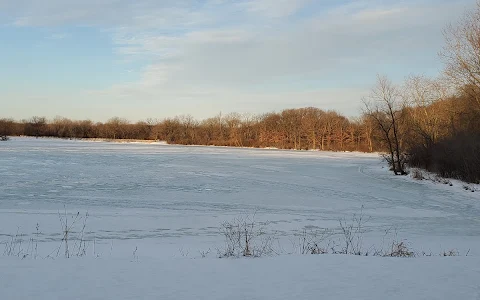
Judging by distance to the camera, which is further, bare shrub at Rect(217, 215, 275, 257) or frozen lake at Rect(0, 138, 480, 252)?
frozen lake at Rect(0, 138, 480, 252)

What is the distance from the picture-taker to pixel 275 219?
31.0 feet

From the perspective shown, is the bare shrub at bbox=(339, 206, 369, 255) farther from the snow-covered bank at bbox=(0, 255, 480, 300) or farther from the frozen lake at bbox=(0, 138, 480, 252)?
the snow-covered bank at bbox=(0, 255, 480, 300)

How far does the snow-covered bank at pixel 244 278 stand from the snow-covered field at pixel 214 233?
0.02m

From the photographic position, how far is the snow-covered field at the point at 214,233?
11.9 feet

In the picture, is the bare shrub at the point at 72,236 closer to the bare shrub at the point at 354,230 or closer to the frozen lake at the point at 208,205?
the frozen lake at the point at 208,205

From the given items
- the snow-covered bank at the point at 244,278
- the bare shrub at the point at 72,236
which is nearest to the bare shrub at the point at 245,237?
the snow-covered bank at the point at 244,278

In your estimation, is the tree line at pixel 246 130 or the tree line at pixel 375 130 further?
the tree line at pixel 246 130

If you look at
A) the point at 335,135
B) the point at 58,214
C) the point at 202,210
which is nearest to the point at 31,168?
the point at 58,214

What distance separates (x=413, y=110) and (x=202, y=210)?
26.1 meters

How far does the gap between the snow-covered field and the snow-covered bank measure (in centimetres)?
2

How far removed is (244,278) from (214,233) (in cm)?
404

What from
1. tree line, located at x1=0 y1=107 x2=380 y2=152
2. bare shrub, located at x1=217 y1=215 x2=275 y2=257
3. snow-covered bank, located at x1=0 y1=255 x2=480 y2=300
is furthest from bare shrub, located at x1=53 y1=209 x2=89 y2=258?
tree line, located at x1=0 y1=107 x2=380 y2=152

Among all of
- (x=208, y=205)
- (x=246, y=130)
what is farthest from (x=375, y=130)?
(x=246, y=130)

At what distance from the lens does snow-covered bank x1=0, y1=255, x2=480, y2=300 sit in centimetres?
344
